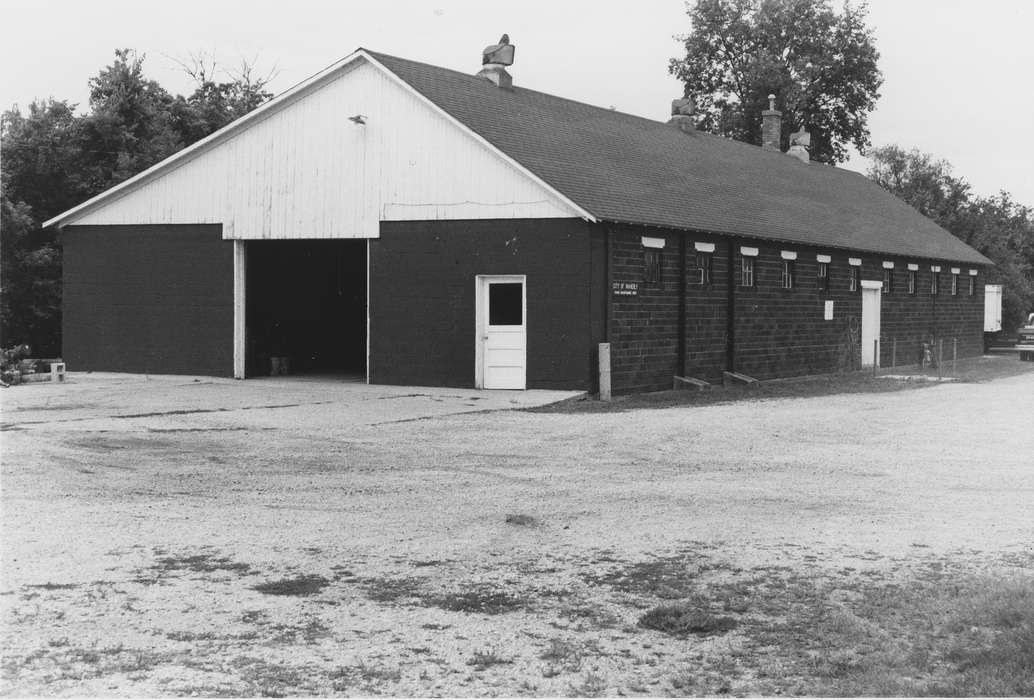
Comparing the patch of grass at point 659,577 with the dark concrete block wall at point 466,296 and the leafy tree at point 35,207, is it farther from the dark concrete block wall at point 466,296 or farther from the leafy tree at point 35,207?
the leafy tree at point 35,207

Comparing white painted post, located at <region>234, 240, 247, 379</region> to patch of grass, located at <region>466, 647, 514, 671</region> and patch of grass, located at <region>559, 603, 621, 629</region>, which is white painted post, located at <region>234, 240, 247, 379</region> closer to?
patch of grass, located at <region>559, 603, 621, 629</region>

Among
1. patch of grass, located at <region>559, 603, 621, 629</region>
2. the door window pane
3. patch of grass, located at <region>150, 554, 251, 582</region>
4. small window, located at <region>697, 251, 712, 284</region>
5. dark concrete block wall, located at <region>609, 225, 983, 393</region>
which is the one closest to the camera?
patch of grass, located at <region>559, 603, 621, 629</region>

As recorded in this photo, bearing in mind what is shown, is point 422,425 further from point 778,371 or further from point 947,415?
point 778,371

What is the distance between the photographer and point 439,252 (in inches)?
987

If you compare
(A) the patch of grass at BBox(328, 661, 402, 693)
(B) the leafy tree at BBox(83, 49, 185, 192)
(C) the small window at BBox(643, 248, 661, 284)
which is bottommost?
(A) the patch of grass at BBox(328, 661, 402, 693)

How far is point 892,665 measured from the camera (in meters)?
6.54

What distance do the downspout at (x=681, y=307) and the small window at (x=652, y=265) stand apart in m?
0.84

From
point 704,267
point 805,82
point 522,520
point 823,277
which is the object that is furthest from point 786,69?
point 522,520

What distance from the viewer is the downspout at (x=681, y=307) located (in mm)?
26750

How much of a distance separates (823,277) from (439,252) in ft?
42.5

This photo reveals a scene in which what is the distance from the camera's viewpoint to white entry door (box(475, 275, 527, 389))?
24.5 meters

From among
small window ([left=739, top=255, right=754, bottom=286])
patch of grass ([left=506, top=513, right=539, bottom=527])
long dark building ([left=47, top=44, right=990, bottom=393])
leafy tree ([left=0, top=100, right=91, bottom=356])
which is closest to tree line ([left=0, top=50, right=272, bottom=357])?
leafy tree ([left=0, top=100, right=91, bottom=356])

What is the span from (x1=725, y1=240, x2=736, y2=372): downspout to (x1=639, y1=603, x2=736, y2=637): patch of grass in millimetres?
21739

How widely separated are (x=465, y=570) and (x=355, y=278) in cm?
2493
